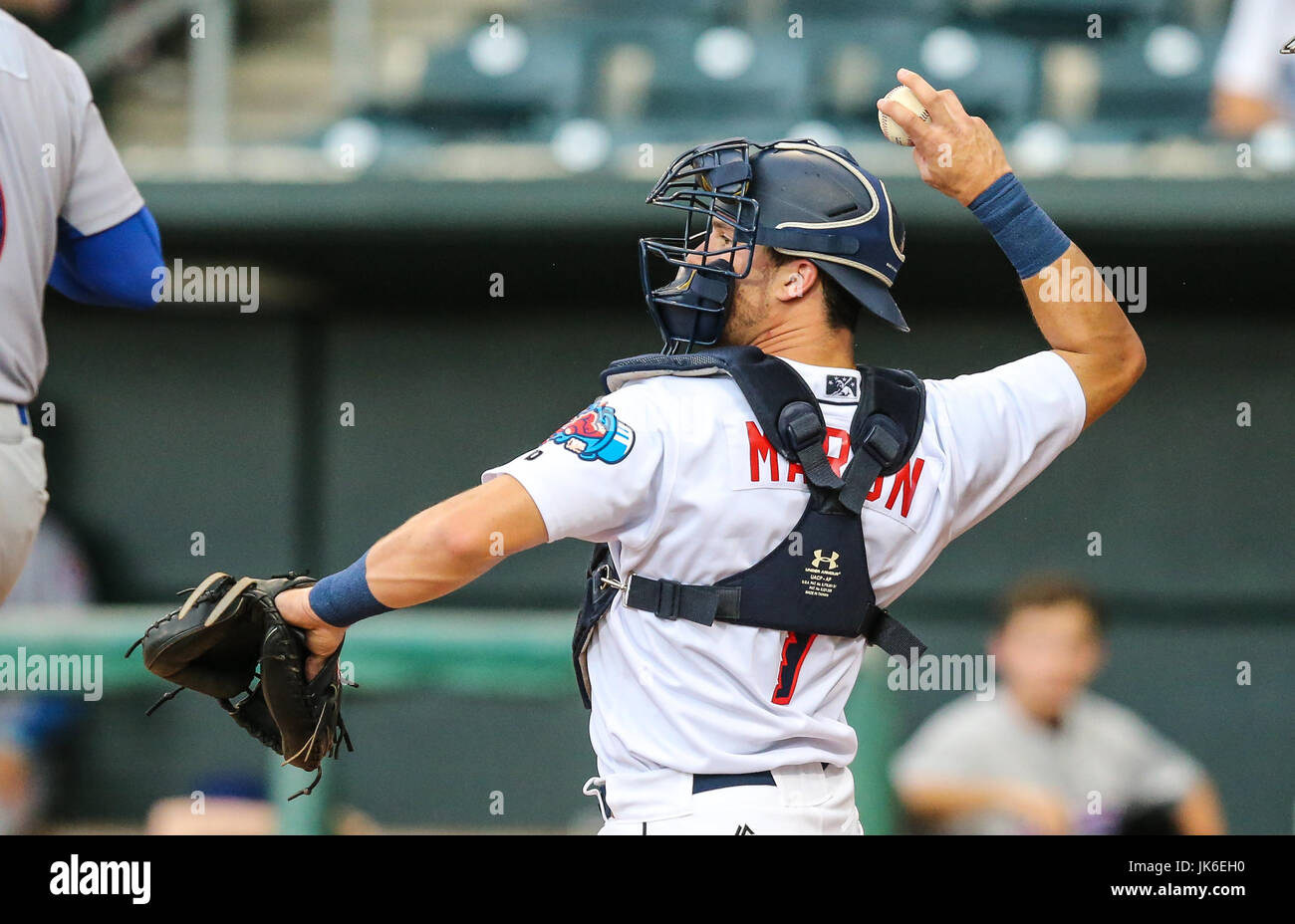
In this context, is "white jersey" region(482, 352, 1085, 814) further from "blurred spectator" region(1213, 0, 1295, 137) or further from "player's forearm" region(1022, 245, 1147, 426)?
"blurred spectator" region(1213, 0, 1295, 137)

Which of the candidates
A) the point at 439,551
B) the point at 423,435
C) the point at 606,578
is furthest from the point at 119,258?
the point at 423,435

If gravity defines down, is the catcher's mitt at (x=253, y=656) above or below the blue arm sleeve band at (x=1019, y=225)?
below

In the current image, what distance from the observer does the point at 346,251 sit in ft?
18.7

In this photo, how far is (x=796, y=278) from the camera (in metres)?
2.43

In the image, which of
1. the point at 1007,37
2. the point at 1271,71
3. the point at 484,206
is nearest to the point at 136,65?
the point at 484,206

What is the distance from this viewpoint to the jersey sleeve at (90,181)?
8.45 feet

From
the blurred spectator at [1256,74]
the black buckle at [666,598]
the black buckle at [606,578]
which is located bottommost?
the black buckle at [666,598]

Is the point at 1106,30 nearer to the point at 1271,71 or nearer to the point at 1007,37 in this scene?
the point at 1007,37

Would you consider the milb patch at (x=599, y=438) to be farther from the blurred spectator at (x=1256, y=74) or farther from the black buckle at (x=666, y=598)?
the blurred spectator at (x=1256, y=74)

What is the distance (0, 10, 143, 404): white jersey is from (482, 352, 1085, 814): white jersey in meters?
0.82

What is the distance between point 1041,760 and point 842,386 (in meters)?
2.81

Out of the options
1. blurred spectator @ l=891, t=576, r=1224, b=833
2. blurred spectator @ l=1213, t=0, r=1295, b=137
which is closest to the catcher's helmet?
blurred spectator @ l=891, t=576, r=1224, b=833

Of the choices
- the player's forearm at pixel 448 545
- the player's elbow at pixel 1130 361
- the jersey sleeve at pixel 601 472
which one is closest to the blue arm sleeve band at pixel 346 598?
the player's forearm at pixel 448 545

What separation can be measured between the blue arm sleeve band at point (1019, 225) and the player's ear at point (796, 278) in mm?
335
